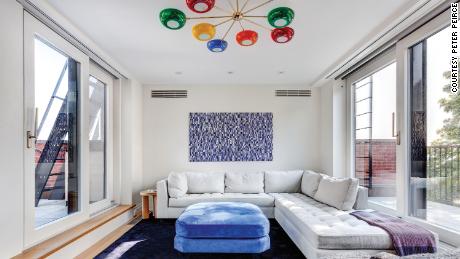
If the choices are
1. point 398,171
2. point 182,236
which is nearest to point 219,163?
point 182,236

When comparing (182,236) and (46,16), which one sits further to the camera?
(182,236)

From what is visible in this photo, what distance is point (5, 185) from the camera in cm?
224

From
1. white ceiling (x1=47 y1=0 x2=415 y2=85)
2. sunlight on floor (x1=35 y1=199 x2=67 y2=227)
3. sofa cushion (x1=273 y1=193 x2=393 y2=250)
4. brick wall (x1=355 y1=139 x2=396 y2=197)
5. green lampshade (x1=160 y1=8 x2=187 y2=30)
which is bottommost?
sofa cushion (x1=273 y1=193 x2=393 y2=250)

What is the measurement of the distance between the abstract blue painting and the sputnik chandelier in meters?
2.62

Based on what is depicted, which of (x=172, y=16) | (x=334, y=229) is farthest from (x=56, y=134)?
(x=334, y=229)

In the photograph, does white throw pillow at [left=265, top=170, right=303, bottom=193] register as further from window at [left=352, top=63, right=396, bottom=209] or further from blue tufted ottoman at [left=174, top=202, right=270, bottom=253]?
blue tufted ottoman at [left=174, top=202, right=270, bottom=253]

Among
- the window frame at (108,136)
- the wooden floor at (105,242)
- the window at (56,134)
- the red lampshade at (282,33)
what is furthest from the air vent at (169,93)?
the red lampshade at (282,33)

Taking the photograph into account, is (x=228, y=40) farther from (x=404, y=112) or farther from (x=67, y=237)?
(x=67, y=237)

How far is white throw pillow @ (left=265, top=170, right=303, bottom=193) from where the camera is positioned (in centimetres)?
509

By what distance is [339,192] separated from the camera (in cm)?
Answer: 371

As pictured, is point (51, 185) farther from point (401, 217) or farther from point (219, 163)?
point (401, 217)

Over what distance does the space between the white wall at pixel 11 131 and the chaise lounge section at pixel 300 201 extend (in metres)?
2.40

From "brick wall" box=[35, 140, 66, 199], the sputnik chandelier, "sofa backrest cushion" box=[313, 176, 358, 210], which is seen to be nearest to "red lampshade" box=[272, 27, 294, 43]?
the sputnik chandelier

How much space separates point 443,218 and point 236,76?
3.37m
